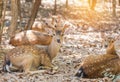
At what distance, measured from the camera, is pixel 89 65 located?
6941 millimetres

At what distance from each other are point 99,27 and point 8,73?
1155cm

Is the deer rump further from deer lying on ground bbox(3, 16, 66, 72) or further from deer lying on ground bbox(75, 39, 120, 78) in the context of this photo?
deer lying on ground bbox(75, 39, 120, 78)

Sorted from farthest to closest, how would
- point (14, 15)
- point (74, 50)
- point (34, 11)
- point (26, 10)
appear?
point (26, 10) < point (34, 11) < point (14, 15) < point (74, 50)

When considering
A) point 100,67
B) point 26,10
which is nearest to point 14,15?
point 100,67

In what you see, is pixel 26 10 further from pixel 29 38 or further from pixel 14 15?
pixel 29 38

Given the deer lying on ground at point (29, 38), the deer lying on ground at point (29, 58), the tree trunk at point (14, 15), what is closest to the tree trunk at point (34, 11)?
the tree trunk at point (14, 15)

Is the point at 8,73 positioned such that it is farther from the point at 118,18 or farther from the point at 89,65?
the point at 118,18

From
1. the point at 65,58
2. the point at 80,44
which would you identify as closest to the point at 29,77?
the point at 65,58

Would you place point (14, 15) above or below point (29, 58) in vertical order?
above

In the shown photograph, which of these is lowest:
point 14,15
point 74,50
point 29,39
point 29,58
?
point 74,50

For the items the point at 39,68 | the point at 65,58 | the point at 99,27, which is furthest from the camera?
the point at 99,27

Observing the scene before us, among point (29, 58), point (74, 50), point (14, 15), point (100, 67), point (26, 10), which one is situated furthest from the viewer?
point (26, 10)

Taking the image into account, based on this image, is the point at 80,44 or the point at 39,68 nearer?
the point at 39,68

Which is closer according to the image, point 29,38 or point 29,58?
point 29,58
